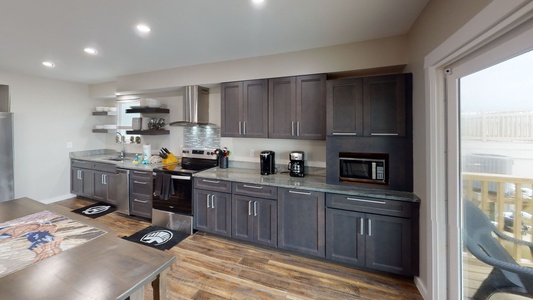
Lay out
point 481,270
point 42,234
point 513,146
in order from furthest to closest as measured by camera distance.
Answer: point 481,270 → point 42,234 → point 513,146

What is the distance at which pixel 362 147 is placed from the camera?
2.40m

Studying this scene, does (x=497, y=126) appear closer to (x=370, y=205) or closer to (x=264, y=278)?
(x=370, y=205)

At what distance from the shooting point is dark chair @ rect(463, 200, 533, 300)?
1.16 metres

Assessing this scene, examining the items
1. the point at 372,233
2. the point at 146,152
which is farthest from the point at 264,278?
the point at 146,152

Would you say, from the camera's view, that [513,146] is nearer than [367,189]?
Yes

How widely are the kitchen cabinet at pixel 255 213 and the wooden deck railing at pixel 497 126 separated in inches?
72.2

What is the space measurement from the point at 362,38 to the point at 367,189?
175 centimetres

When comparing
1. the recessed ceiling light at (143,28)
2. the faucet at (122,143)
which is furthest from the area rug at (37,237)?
the faucet at (122,143)

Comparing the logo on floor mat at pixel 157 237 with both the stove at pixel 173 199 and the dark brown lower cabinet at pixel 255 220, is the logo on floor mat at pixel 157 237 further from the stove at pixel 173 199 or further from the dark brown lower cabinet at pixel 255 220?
the dark brown lower cabinet at pixel 255 220

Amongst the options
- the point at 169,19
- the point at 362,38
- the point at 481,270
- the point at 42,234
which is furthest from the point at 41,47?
the point at 481,270

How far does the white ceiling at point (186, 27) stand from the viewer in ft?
6.05

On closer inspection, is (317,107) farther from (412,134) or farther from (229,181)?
(229,181)

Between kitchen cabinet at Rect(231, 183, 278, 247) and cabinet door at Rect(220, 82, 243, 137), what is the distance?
89cm

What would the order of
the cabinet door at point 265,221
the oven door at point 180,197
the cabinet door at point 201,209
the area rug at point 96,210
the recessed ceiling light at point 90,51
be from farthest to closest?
the area rug at point 96,210 < the oven door at point 180,197 < the cabinet door at point 201,209 < the recessed ceiling light at point 90,51 < the cabinet door at point 265,221
